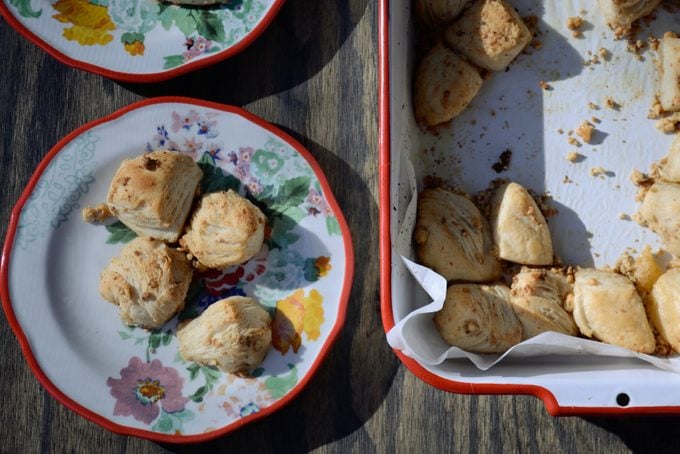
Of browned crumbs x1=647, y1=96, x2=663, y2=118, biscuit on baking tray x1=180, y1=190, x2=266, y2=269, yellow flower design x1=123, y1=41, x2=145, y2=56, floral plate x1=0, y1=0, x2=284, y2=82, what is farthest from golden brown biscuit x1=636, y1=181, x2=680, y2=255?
yellow flower design x1=123, y1=41, x2=145, y2=56

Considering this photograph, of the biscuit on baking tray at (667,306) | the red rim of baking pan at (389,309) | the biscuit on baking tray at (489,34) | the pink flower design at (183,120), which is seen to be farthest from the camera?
the pink flower design at (183,120)

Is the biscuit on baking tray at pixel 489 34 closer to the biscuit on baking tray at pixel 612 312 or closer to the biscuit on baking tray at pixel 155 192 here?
the biscuit on baking tray at pixel 612 312

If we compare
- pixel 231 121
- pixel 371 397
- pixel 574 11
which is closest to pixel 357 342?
pixel 371 397

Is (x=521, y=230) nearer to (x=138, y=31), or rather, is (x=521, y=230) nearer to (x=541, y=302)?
(x=541, y=302)

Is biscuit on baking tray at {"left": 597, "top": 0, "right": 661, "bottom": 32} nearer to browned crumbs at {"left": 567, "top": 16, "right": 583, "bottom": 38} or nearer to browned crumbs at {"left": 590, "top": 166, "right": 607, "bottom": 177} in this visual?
browned crumbs at {"left": 567, "top": 16, "right": 583, "bottom": 38}

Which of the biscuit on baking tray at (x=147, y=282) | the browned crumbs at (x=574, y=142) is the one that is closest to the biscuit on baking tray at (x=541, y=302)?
the browned crumbs at (x=574, y=142)
